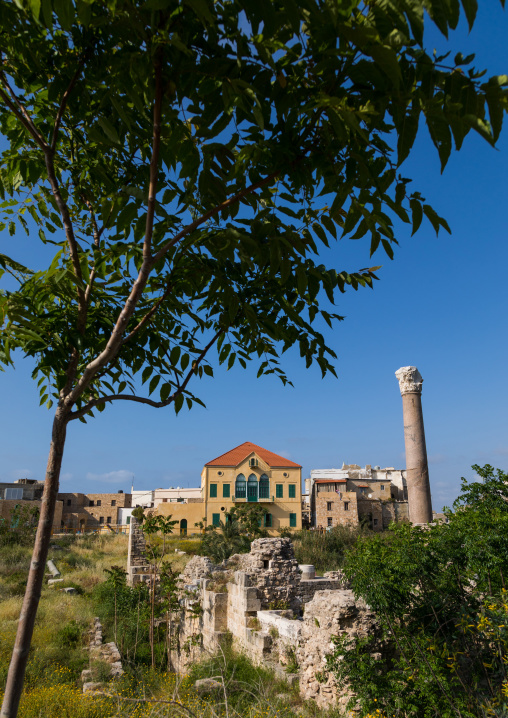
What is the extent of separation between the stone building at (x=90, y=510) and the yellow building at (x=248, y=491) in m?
8.50

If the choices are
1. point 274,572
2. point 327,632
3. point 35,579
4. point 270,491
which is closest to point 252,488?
point 270,491

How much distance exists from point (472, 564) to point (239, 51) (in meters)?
5.76

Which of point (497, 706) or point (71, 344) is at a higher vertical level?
point (71, 344)

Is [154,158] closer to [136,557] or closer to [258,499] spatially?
[136,557]

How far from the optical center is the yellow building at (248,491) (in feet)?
137

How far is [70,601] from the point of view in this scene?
16625 millimetres

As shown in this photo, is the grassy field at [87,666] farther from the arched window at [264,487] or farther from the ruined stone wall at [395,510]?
A: the ruined stone wall at [395,510]

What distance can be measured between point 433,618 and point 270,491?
38.0m

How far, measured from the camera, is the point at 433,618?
236 inches

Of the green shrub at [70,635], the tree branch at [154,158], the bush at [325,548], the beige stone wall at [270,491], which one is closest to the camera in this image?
the tree branch at [154,158]

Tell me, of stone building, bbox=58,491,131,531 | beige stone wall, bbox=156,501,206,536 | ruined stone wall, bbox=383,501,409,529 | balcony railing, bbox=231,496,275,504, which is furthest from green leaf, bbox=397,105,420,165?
ruined stone wall, bbox=383,501,409,529

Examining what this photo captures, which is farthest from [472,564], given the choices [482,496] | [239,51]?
[239,51]

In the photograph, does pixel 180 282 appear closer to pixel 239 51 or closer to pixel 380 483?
pixel 239 51

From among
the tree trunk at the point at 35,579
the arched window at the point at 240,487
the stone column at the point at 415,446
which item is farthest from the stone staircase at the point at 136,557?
the arched window at the point at 240,487
